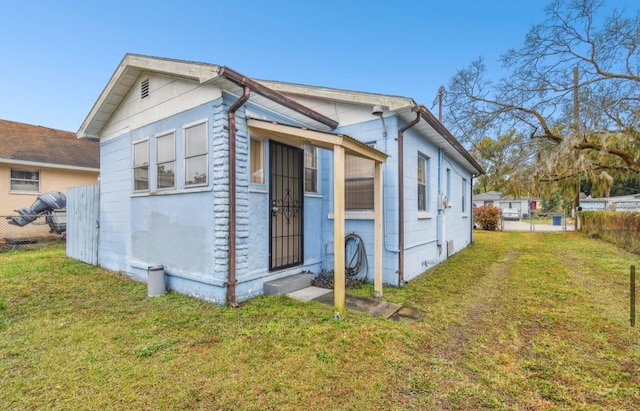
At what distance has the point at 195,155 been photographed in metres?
4.88

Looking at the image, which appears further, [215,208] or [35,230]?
[35,230]

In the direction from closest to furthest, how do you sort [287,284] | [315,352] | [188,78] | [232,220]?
[315,352], [232,220], [188,78], [287,284]

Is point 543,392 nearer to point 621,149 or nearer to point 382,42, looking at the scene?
point 621,149

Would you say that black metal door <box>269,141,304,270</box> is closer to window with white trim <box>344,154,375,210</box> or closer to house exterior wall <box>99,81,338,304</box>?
house exterior wall <box>99,81,338,304</box>

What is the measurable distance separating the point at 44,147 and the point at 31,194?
92.6 inches

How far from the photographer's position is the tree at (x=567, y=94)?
8953 millimetres

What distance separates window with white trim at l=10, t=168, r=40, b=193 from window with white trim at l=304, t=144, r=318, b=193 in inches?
491

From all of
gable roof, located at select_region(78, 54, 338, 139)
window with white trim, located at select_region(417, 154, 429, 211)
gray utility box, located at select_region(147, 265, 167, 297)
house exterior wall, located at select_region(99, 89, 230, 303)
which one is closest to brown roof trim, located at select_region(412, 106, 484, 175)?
window with white trim, located at select_region(417, 154, 429, 211)

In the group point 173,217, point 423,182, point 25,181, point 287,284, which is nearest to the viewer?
point 287,284

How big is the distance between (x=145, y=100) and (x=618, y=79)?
13.2 m

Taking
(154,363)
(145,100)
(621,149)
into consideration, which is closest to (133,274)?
(145,100)

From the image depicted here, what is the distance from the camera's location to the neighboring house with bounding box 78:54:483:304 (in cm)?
443

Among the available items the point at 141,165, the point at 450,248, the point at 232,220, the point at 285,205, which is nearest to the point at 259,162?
the point at 285,205

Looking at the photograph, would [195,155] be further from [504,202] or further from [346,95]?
[504,202]
